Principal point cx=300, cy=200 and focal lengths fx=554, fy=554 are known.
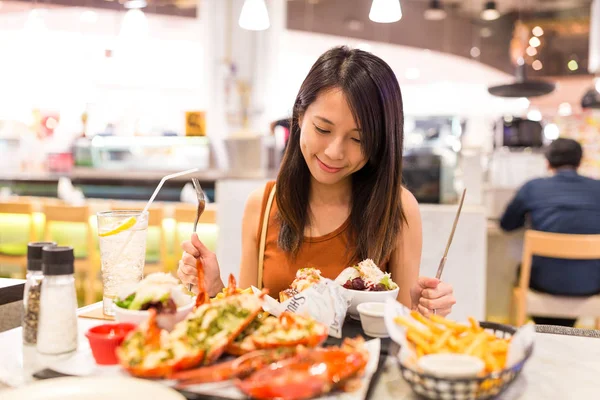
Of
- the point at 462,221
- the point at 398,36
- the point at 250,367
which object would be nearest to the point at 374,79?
the point at 250,367

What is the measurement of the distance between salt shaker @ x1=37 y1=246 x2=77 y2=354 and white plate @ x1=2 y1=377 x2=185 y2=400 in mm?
169

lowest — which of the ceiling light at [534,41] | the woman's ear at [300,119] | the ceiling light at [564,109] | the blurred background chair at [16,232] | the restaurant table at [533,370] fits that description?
the blurred background chair at [16,232]

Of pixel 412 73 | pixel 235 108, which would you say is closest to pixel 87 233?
pixel 235 108

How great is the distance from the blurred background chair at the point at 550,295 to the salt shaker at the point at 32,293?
308cm

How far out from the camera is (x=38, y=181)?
688 centimetres

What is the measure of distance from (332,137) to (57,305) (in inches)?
32.4

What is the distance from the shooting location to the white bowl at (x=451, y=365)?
806 mm

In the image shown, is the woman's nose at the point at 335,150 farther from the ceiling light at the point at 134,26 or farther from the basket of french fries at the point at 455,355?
the ceiling light at the point at 134,26

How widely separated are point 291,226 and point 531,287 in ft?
8.47

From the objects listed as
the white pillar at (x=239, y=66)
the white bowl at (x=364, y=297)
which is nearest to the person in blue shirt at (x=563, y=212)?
the white bowl at (x=364, y=297)

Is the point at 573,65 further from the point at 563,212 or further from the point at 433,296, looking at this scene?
the point at 433,296

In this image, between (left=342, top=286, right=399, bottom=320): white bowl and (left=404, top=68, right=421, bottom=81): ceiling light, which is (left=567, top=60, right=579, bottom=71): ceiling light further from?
(left=342, top=286, right=399, bottom=320): white bowl

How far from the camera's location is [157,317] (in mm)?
1019

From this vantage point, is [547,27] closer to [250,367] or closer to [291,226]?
[291,226]
